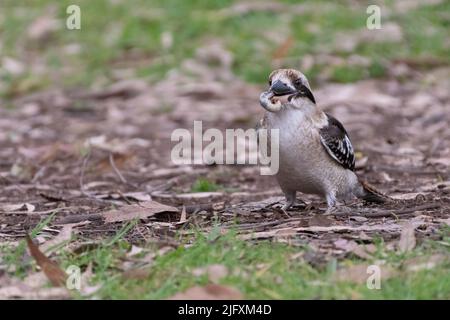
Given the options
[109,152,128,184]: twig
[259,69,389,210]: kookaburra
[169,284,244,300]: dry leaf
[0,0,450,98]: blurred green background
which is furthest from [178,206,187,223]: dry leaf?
[0,0,450,98]: blurred green background

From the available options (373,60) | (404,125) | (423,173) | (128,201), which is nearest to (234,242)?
(128,201)

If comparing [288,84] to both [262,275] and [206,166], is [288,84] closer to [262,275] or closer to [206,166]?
[262,275]

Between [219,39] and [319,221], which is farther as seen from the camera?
[219,39]

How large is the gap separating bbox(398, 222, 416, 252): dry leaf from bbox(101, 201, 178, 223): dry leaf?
1.73 metres

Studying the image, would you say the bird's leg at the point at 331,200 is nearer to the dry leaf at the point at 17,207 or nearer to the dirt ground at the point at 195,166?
the dirt ground at the point at 195,166

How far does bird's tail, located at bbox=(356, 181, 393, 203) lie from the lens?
6.93 metres

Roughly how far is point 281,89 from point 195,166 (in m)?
3.13

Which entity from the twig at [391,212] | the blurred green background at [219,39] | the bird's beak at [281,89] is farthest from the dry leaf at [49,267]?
the blurred green background at [219,39]

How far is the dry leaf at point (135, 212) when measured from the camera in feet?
20.6

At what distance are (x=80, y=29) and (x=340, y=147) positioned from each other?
341 inches

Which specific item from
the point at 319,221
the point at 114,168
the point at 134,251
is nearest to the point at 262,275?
the point at 134,251

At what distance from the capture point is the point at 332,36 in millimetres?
13031

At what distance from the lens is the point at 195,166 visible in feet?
30.4
